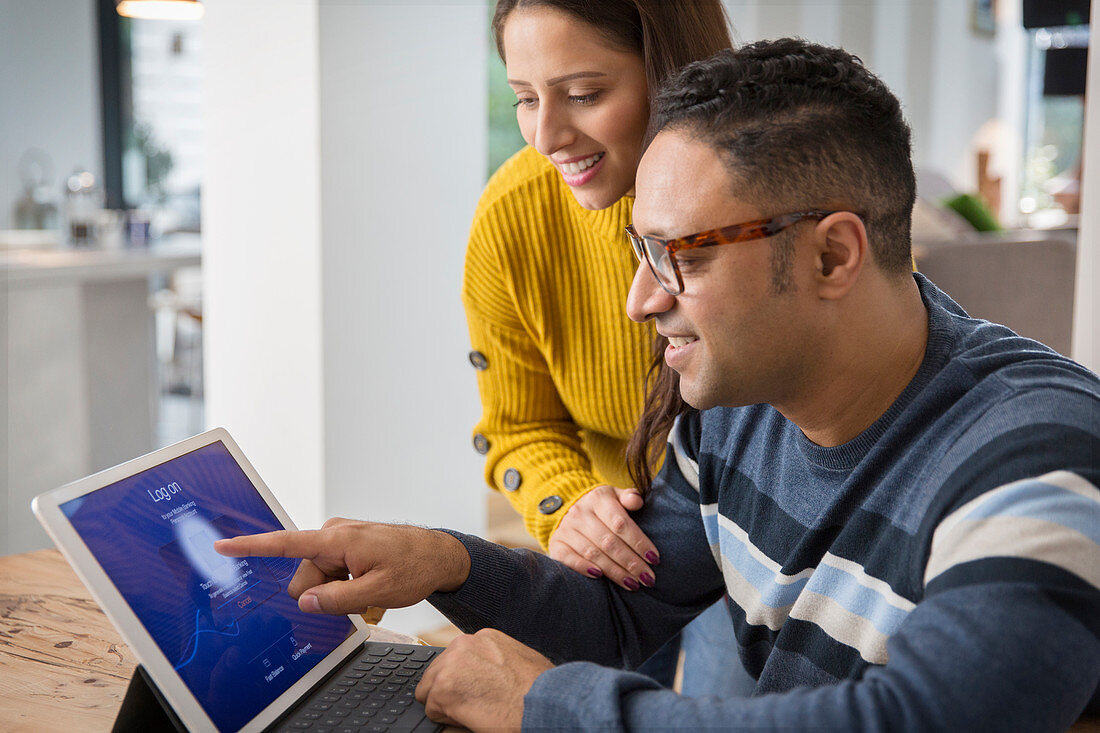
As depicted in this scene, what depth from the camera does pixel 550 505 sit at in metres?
1.51

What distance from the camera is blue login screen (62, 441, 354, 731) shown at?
0.80 metres

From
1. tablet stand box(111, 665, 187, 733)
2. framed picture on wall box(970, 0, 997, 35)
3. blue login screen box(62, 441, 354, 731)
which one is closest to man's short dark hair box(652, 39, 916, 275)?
blue login screen box(62, 441, 354, 731)

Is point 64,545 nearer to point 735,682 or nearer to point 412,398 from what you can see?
point 735,682

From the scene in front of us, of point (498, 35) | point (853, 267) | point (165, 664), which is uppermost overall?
point (498, 35)

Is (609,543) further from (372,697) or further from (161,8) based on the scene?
(161,8)

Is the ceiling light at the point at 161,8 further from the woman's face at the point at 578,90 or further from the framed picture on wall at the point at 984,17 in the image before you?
the framed picture on wall at the point at 984,17

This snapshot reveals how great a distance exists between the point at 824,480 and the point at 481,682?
0.39 meters

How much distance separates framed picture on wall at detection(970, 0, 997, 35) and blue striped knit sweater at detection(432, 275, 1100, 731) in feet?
26.9

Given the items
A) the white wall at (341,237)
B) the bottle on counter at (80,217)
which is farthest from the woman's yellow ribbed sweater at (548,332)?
the bottle on counter at (80,217)

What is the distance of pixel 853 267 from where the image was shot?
37.1 inches

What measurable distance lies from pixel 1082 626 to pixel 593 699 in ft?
1.15

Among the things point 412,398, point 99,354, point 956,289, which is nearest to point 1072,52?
point 956,289

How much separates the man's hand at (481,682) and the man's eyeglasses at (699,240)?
1.21 ft

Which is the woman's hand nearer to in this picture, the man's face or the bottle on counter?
the man's face
